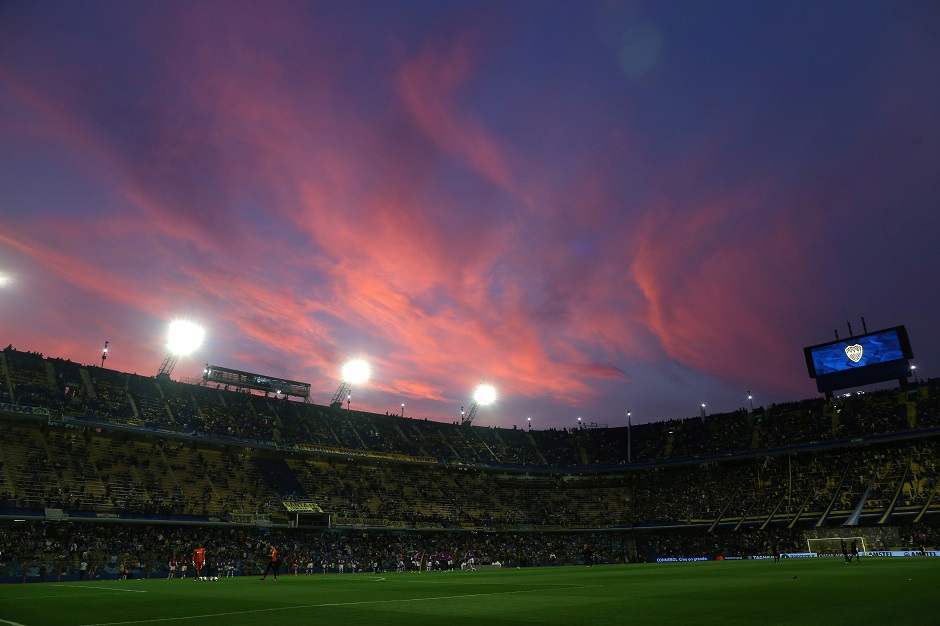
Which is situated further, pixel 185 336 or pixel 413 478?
pixel 413 478

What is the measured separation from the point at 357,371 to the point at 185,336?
953 inches

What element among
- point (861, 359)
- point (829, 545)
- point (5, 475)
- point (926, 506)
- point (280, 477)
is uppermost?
point (861, 359)

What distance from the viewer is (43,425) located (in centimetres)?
5306

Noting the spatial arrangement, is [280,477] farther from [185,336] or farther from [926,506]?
[926,506]

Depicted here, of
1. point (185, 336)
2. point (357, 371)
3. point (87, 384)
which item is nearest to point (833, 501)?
point (357, 371)

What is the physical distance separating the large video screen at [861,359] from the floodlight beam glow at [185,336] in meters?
73.7

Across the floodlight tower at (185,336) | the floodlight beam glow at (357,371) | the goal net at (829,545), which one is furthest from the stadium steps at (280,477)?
the goal net at (829,545)

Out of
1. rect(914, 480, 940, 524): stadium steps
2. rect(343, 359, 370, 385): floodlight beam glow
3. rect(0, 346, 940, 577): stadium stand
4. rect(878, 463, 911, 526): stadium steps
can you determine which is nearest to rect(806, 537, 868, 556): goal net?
rect(0, 346, 940, 577): stadium stand

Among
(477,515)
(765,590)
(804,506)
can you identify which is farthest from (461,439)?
(765,590)

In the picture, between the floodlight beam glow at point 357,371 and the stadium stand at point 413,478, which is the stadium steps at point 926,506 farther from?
the floodlight beam glow at point 357,371

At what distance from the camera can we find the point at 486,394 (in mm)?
96000

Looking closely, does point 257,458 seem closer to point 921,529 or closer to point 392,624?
point 392,624

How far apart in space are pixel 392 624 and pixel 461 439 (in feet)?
258

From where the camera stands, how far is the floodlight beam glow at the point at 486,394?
314ft
